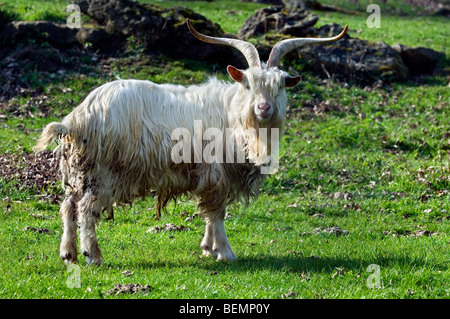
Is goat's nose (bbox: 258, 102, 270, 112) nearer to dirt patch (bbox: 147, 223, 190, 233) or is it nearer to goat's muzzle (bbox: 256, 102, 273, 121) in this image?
goat's muzzle (bbox: 256, 102, 273, 121)

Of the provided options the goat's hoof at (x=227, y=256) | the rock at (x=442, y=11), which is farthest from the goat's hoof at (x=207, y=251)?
the rock at (x=442, y=11)

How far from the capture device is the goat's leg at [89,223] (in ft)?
22.4

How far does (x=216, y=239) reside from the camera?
293 inches

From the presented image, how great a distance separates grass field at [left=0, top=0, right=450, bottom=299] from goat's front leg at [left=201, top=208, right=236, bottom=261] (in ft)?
0.49

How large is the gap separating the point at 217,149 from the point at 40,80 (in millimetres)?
8245

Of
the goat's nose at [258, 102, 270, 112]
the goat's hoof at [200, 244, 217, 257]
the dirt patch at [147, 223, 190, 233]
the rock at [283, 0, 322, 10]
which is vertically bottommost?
the dirt patch at [147, 223, 190, 233]

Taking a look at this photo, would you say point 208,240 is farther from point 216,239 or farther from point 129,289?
point 129,289

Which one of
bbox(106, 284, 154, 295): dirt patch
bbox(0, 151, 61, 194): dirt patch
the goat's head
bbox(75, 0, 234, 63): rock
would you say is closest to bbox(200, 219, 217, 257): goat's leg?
the goat's head

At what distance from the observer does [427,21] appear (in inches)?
1012

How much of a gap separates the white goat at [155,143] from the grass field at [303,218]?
23.6 inches

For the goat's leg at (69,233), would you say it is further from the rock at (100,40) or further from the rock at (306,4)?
the rock at (306,4)

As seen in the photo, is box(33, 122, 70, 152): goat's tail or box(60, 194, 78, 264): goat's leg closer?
box(33, 122, 70, 152): goat's tail

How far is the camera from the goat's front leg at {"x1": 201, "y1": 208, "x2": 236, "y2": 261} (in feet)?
24.2

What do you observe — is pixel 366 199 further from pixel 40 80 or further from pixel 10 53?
pixel 10 53
